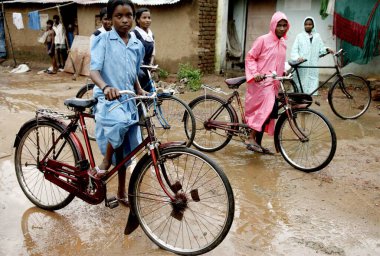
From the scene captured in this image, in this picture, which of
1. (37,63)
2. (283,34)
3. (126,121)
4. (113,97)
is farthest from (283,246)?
(37,63)

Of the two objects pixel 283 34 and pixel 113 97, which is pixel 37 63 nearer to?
pixel 283 34

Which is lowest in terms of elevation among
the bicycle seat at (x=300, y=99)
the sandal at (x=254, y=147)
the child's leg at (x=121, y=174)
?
the sandal at (x=254, y=147)

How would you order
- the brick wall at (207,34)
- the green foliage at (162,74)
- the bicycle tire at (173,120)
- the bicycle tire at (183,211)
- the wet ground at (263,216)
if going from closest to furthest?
1. the bicycle tire at (183,211)
2. the wet ground at (263,216)
3. the bicycle tire at (173,120)
4. the brick wall at (207,34)
5. the green foliage at (162,74)

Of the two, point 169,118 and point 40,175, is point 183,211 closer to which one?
point 40,175

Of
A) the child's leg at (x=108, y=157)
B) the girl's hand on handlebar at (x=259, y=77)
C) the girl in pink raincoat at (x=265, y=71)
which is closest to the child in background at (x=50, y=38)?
the girl in pink raincoat at (x=265, y=71)

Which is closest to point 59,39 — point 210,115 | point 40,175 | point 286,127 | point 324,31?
point 324,31

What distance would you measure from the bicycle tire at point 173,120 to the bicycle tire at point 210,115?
7.7 inches

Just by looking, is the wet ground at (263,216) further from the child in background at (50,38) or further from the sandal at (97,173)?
the child in background at (50,38)

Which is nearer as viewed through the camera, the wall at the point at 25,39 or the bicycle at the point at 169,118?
the bicycle at the point at 169,118

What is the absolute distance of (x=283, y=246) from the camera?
111 inches

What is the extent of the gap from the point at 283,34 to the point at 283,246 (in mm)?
2666

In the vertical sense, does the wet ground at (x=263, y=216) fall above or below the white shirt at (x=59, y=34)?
below

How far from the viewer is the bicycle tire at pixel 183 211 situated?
2.50m

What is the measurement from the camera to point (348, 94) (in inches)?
252
